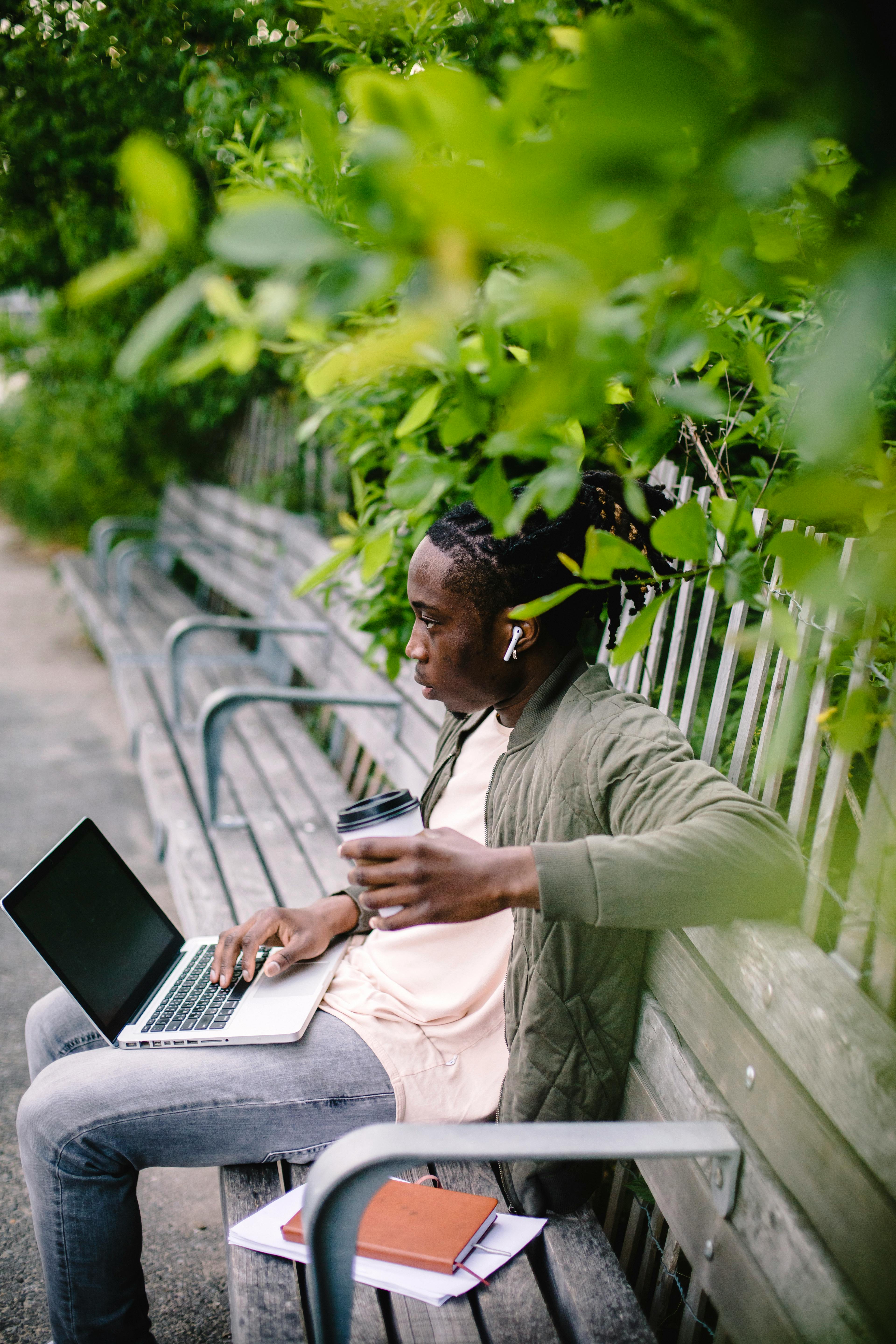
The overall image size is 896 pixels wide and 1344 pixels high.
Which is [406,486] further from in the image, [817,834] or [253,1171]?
[253,1171]

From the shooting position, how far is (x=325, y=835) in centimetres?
308

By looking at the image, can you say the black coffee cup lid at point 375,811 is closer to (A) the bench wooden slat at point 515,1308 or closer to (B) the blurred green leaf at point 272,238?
(A) the bench wooden slat at point 515,1308

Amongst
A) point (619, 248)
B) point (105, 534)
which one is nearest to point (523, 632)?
point (619, 248)

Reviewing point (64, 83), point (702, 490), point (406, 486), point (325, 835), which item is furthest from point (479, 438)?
point (64, 83)

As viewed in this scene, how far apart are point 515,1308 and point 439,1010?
0.46 metres

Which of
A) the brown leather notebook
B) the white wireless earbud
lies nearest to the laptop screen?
the brown leather notebook

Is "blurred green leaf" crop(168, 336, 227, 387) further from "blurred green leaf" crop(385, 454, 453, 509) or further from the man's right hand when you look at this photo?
the man's right hand

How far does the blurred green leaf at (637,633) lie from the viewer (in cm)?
92

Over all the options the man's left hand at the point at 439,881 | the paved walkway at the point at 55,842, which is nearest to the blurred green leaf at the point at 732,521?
the man's left hand at the point at 439,881

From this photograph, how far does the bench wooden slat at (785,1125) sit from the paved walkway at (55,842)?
1.24 metres

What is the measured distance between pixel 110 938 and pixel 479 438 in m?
1.48

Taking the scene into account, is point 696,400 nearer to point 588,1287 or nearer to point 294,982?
point 588,1287

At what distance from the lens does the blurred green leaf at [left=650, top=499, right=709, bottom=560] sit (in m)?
0.87

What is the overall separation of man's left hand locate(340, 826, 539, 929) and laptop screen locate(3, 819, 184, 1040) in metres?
0.71
